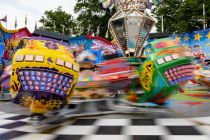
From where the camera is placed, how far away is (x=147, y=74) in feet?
11.5

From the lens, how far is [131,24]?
874 centimetres

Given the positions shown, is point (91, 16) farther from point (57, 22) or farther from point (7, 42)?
point (7, 42)

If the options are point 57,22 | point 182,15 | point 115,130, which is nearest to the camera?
point 115,130

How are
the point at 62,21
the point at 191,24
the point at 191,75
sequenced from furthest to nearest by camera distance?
the point at 62,21
the point at 191,24
the point at 191,75

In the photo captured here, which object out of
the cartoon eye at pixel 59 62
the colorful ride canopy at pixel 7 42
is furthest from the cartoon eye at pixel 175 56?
the colorful ride canopy at pixel 7 42

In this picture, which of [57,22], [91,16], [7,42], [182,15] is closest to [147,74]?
[7,42]

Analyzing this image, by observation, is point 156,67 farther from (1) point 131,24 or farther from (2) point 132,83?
(1) point 131,24

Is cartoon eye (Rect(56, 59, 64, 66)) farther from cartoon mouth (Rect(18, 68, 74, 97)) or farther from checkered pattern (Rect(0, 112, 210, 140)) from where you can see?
checkered pattern (Rect(0, 112, 210, 140))

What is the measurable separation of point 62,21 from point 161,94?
86.9ft

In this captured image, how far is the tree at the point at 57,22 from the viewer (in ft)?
93.9

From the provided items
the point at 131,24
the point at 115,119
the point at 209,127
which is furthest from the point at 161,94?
the point at 131,24

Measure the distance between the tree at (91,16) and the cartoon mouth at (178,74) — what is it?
72.0 feet

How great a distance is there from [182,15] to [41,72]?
706 inches

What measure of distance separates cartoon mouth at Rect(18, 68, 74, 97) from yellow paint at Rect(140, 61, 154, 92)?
1.19m
